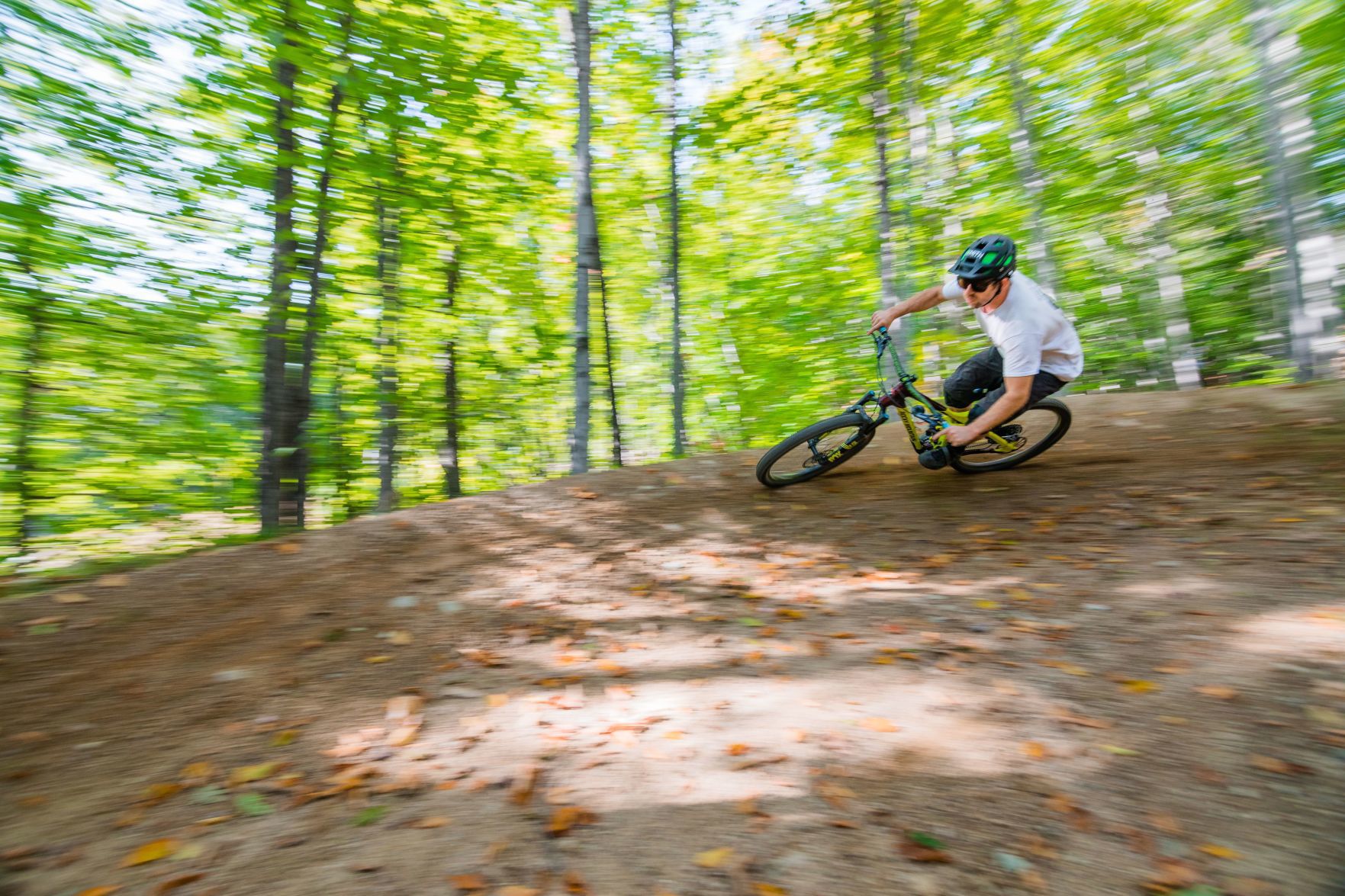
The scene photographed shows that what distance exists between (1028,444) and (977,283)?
7.87ft

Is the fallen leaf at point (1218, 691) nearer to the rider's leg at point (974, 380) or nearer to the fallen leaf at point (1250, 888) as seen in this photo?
the fallen leaf at point (1250, 888)

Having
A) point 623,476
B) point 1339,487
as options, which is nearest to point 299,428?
point 623,476

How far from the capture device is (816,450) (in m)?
6.30

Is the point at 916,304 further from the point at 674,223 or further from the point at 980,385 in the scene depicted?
the point at 674,223

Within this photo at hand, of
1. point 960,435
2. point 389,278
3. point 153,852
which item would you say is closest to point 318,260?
point 389,278

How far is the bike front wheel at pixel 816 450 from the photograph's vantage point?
599 cm

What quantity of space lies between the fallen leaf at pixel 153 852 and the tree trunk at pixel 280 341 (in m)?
5.29

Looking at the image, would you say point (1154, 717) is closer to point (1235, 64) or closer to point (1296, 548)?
point (1296, 548)

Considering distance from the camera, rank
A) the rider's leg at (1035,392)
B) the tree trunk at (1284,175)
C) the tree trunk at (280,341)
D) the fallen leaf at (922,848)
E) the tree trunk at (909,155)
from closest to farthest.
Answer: the fallen leaf at (922,848), the rider's leg at (1035,392), the tree trunk at (280,341), the tree trunk at (1284,175), the tree trunk at (909,155)

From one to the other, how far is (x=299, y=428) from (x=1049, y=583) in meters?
7.50

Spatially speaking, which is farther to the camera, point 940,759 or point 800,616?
point 800,616

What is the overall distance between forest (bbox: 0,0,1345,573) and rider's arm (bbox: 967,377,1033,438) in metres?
5.33

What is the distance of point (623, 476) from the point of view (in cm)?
718

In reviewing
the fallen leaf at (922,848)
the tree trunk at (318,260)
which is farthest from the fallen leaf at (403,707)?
the tree trunk at (318,260)
